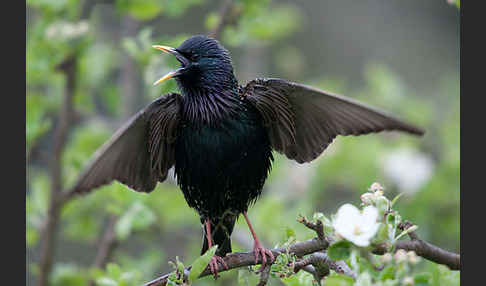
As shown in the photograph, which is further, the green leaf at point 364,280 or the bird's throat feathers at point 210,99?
the bird's throat feathers at point 210,99

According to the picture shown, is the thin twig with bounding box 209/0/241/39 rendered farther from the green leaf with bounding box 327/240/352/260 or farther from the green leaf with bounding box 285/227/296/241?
the green leaf with bounding box 327/240/352/260

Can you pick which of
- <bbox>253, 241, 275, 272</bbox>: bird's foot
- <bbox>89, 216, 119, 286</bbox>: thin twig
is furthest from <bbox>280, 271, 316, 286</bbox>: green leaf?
<bbox>89, 216, 119, 286</bbox>: thin twig

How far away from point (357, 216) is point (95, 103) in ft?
13.6

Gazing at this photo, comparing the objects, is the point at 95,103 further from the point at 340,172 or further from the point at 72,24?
the point at 340,172

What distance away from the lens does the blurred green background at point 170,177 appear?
14.3ft

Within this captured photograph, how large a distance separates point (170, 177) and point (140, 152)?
6.75 feet

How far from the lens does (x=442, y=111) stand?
7180 mm

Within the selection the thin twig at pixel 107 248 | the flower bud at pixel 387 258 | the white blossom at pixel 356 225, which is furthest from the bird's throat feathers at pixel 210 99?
the thin twig at pixel 107 248

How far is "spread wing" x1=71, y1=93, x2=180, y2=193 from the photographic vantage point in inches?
124

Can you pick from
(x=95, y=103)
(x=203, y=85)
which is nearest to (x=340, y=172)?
(x=95, y=103)

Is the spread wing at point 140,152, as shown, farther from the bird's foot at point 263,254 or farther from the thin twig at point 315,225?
the thin twig at point 315,225

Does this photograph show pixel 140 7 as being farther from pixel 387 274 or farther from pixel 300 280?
pixel 387 274

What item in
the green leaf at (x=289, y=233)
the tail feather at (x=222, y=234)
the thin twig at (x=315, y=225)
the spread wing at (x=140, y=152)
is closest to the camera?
the thin twig at (x=315, y=225)

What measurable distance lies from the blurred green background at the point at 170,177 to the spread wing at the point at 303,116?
0.54 metres
